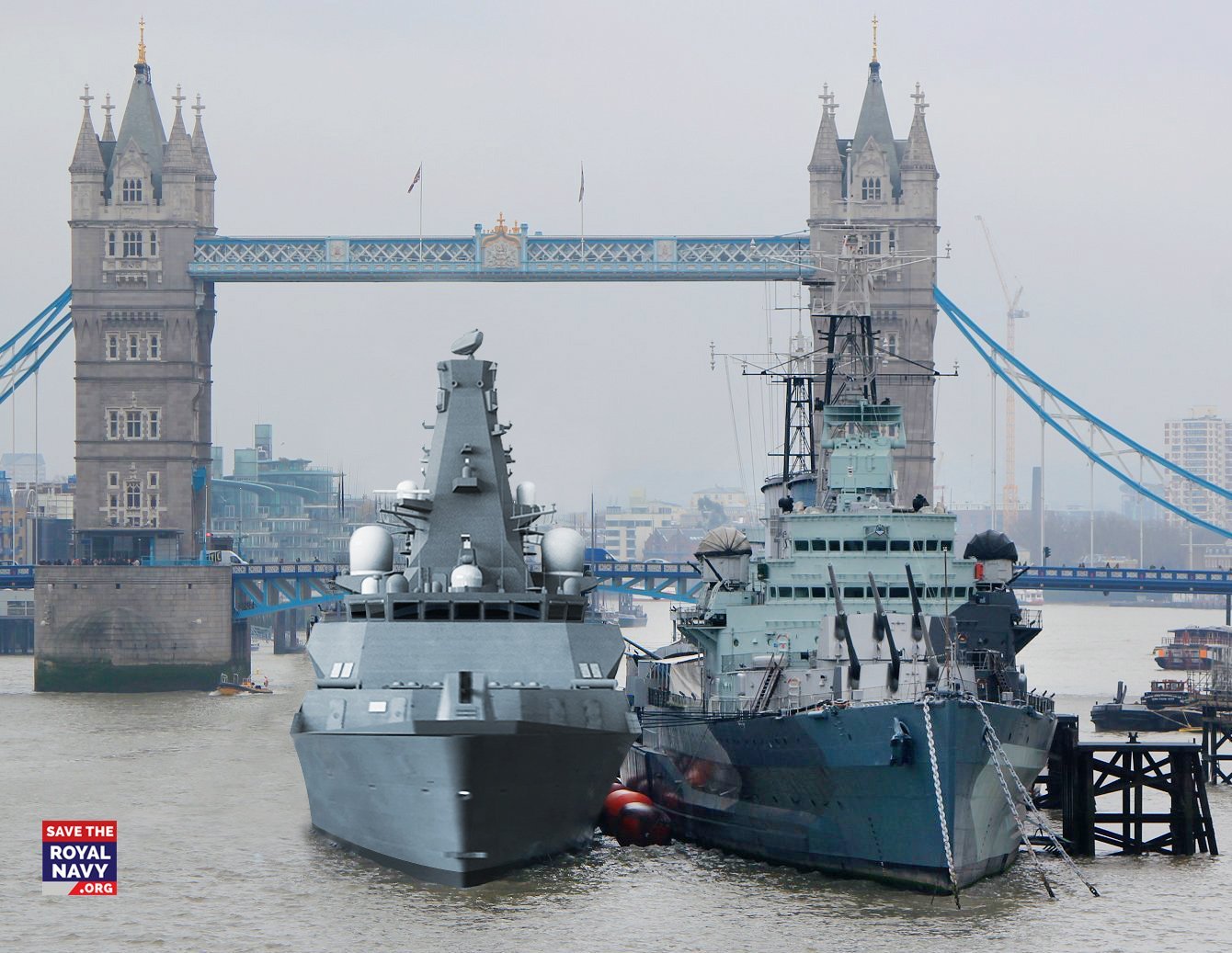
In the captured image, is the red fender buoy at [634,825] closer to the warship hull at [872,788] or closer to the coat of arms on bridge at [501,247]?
the warship hull at [872,788]

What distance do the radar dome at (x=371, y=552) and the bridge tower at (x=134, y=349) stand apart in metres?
52.8

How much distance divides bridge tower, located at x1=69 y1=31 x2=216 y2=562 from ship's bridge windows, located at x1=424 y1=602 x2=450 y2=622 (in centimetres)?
5639

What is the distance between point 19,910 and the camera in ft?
121

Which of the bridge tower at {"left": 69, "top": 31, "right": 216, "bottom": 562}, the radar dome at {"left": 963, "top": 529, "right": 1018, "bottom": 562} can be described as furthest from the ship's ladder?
the bridge tower at {"left": 69, "top": 31, "right": 216, "bottom": 562}

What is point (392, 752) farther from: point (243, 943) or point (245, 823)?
point (245, 823)

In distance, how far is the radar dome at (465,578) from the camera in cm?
3922

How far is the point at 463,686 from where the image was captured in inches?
1441

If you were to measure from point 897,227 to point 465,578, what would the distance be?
58.0 meters

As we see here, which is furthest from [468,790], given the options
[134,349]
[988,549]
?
[134,349]

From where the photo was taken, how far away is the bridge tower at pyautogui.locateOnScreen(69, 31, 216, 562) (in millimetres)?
93125

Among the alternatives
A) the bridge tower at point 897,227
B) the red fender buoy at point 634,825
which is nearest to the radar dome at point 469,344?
the red fender buoy at point 634,825

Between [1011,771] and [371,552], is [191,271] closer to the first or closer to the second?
[371,552]

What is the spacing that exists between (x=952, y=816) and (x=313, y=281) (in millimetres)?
65138

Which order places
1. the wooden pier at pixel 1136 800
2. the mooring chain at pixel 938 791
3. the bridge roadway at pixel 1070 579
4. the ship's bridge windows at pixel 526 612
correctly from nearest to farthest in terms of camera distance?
the mooring chain at pixel 938 791, the ship's bridge windows at pixel 526 612, the wooden pier at pixel 1136 800, the bridge roadway at pixel 1070 579
